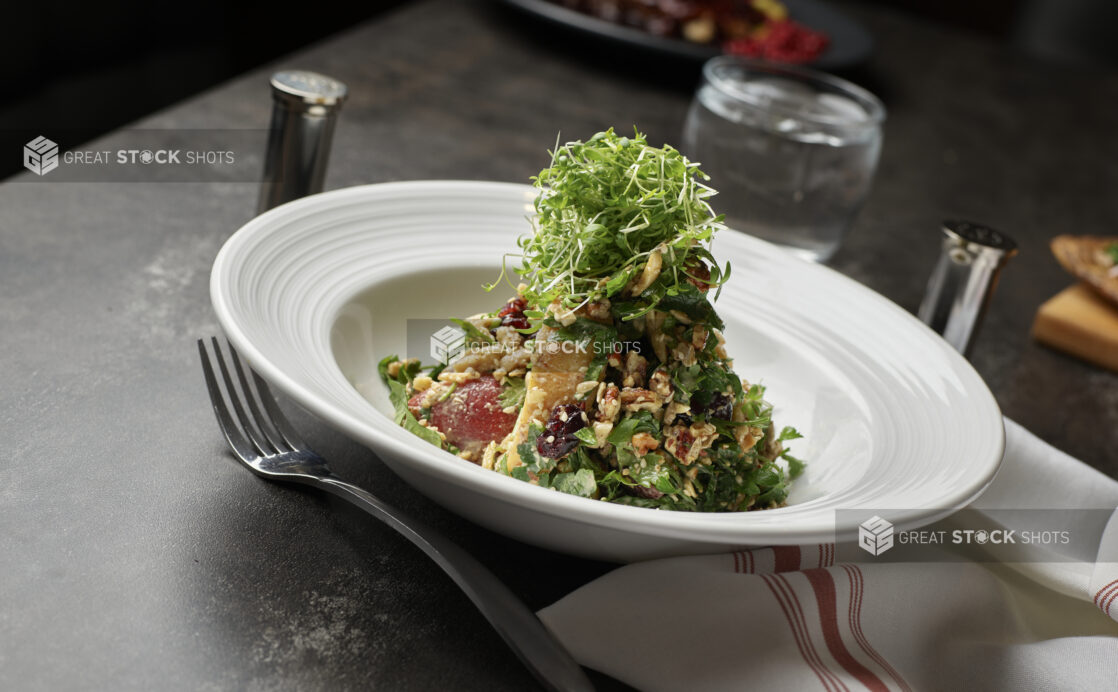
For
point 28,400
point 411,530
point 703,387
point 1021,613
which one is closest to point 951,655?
point 1021,613

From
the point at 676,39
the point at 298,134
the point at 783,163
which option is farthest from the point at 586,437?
the point at 676,39

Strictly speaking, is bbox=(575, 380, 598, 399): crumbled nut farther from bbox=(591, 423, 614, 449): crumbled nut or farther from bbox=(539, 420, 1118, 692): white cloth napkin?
bbox=(539, 420, 1118, 692): white cloth napkin

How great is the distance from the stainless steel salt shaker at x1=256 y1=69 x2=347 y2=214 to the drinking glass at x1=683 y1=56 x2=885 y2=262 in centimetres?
84

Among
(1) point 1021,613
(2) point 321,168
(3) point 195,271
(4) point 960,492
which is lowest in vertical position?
(3) point 195,271

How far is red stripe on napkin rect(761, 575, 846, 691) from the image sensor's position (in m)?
0.99

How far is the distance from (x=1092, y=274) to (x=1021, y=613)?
3.85 feet

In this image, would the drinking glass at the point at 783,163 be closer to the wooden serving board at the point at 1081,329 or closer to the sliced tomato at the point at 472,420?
the wooden serving board at the point at 1081,329

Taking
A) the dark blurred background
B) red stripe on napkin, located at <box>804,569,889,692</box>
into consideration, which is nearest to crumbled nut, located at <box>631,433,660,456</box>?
red stripe on napkin, located at <box>804,569,889,692</box>

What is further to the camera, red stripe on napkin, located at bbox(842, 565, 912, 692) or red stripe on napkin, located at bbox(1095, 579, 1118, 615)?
red stripe on napkin, located at bbox(1095, 579, 1118, 615)

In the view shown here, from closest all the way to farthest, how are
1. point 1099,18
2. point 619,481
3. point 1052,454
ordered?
point 619,481, point 1052,454, point 1099,18

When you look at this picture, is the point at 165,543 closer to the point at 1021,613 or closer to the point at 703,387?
the point at 703,387

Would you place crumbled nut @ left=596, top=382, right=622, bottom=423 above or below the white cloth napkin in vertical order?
above

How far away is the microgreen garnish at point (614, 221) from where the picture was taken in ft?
3.88

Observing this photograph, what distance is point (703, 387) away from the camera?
119cm
